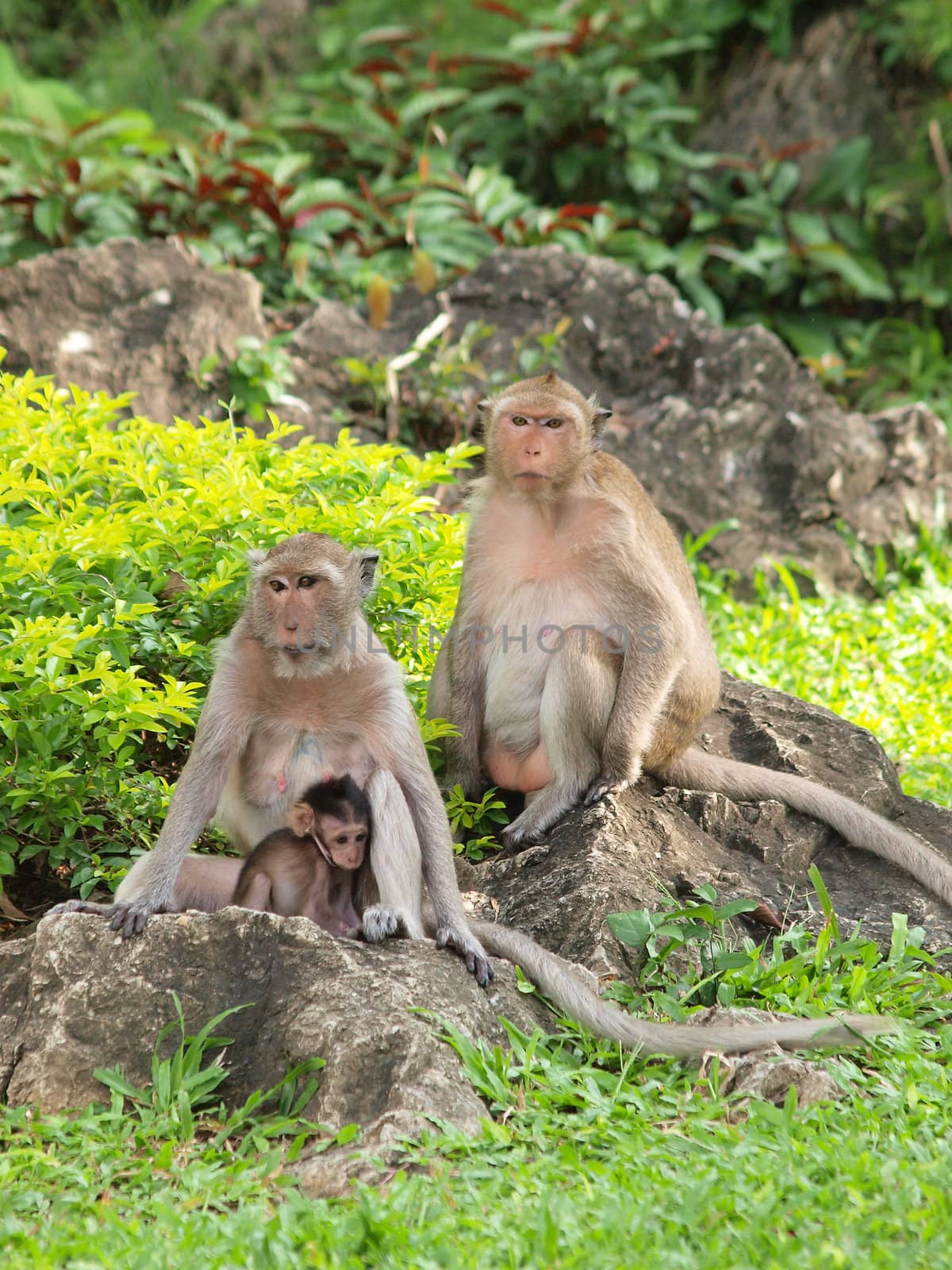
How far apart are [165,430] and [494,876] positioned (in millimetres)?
2347

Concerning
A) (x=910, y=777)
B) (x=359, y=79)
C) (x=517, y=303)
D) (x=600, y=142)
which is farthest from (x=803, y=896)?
(x=359, y=79)

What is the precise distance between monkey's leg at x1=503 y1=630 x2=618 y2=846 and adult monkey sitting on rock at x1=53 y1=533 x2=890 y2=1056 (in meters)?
1.05

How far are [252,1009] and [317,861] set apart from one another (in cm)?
52

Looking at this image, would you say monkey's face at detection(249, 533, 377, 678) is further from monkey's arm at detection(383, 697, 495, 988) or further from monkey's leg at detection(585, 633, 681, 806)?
monkey's leg at detection(585, 633, 681, 806)

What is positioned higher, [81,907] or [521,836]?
[81,907]

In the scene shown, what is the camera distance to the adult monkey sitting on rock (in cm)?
396

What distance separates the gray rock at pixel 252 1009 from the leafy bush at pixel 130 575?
0.62 m

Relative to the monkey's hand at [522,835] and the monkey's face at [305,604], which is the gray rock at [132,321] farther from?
the monkey's face at [305,604]

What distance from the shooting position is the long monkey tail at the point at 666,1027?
12.6ft

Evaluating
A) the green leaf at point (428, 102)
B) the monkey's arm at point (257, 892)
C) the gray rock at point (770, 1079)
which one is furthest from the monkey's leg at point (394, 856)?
the green leaf at point (428, 102)

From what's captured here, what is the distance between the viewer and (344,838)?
13.3 ft

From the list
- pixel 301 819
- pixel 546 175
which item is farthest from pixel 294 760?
pixel 546 175

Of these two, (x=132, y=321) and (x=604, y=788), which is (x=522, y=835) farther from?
(x=132, y=321)

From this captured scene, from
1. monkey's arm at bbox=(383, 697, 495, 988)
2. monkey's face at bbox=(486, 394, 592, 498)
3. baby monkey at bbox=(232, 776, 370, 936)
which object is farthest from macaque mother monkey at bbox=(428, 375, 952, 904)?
baby monkey at bbox=(232, 776, 370, 936)
